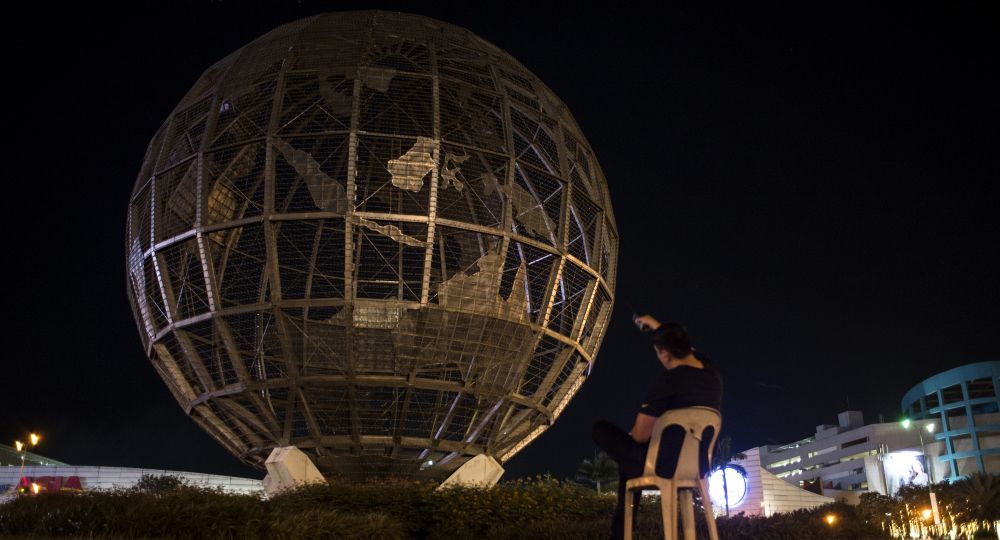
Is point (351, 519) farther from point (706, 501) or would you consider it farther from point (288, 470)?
point (706, 501)

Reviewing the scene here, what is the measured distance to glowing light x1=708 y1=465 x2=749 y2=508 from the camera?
34.7m

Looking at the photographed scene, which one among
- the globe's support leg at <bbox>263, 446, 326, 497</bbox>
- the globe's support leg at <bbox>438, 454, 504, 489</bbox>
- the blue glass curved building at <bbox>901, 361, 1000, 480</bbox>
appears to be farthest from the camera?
the blue glass curved building at <bbox>901, 361, 1000, 480</bbox>

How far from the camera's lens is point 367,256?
70.7ft

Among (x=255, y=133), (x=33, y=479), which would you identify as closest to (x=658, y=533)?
(x=255, y=133)

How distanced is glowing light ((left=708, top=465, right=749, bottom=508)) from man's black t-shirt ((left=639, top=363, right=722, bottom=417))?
31606 mm

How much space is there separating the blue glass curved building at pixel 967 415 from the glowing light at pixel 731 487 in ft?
191

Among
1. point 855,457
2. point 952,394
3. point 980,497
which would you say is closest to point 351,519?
point 980,497

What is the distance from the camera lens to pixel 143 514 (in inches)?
386

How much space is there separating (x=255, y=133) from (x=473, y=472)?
10.6m

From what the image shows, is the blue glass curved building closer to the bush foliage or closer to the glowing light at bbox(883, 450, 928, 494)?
the glowing light at bbox(883, 450, 928, 494)

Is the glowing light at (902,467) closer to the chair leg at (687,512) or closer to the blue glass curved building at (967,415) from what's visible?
the blue glass curved building at (967,415)

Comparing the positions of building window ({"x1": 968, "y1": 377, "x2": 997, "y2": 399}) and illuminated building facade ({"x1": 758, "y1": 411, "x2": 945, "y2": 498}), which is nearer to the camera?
building window ({"x1": 968, "y1": 377, "x2": 997, "y2": 399})

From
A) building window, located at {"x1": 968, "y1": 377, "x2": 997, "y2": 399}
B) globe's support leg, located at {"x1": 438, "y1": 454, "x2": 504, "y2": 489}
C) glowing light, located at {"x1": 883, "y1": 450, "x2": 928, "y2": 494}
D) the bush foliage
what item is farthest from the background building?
building window, located at {"x1": 968, "y1": 377, "x2": 997, "y2": 399}

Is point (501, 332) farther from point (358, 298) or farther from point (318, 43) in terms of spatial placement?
point (318, 43)
